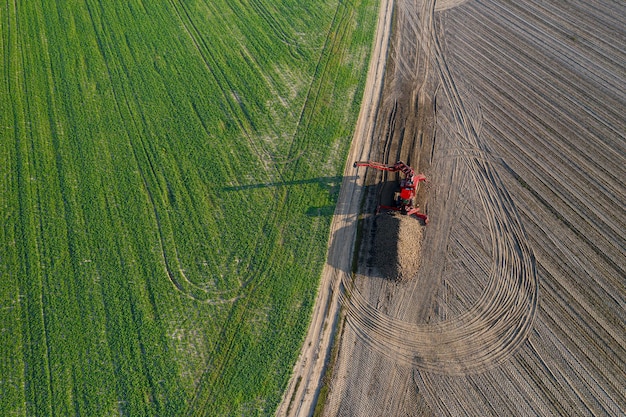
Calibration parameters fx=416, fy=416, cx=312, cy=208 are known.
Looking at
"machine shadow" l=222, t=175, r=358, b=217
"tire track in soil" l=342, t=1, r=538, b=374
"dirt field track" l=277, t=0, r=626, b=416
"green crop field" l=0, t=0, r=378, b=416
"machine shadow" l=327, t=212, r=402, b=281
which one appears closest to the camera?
"green crop field" l=0, t=0, r=378, b=416

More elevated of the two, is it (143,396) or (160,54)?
(160,54)

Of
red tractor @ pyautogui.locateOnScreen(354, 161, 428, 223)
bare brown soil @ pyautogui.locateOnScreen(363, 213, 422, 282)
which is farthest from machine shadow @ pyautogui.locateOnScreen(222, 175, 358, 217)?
bare brown soil @ pyautogui.locateOnScreen(363, 213, 422, 282)

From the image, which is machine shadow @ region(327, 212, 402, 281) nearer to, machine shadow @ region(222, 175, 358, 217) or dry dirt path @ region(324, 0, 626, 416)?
dry dirt path @ region(324, 0, 626, 416)

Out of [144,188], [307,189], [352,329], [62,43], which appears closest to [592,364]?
[352,329]

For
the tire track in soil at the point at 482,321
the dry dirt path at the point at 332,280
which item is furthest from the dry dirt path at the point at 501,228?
the dry dirt path at the point at 332,280

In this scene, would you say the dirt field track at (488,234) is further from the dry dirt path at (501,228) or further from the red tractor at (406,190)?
the red tractor at (406,190)

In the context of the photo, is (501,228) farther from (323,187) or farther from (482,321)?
(323,187)

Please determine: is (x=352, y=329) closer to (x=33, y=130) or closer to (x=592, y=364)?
(x=592, y=364)
